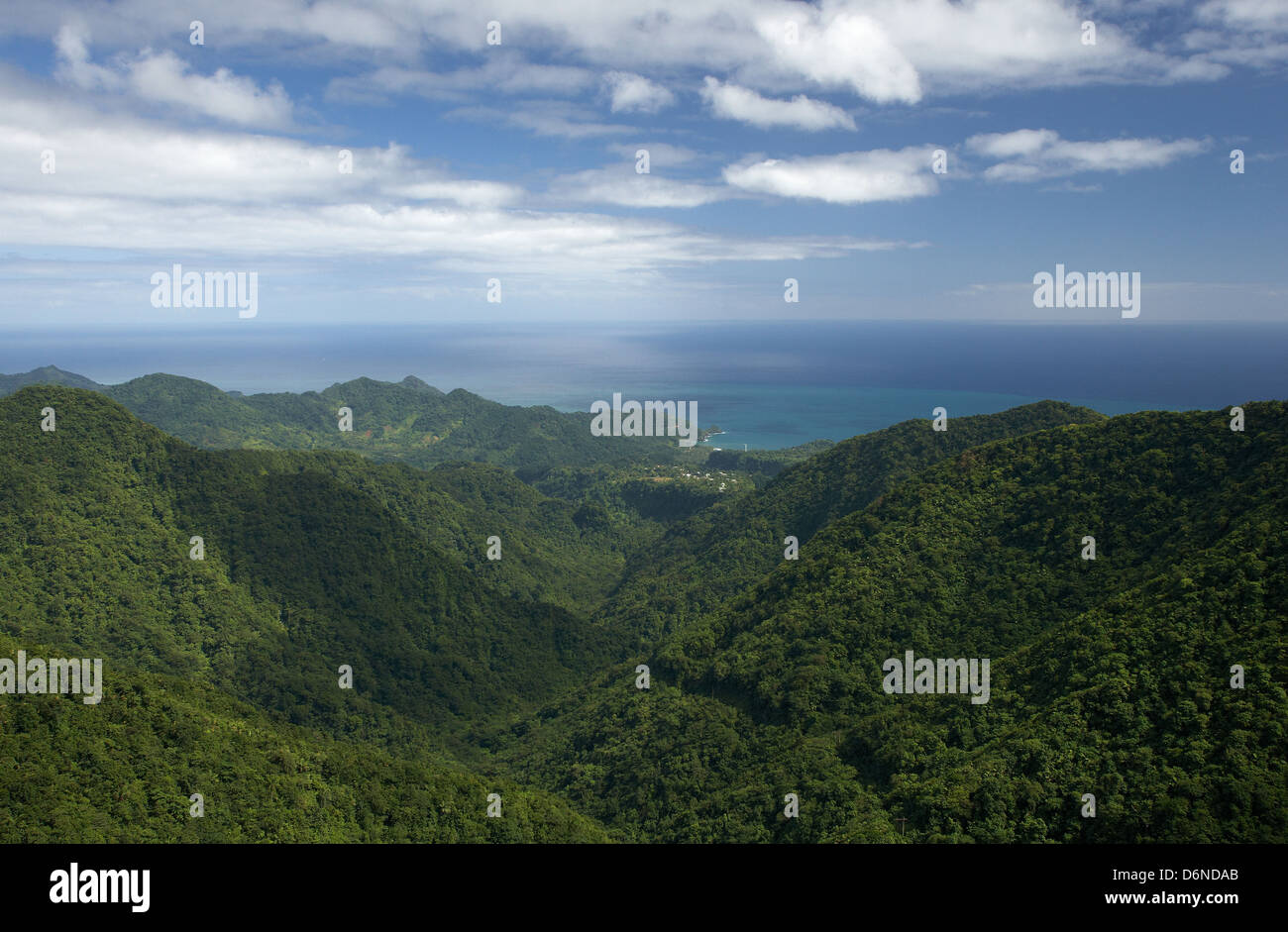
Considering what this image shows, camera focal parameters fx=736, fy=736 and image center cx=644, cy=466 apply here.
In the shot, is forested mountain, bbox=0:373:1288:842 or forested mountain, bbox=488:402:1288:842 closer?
forested mountain, bbox=488:402:1288:842

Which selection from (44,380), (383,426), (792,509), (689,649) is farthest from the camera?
(383,426)

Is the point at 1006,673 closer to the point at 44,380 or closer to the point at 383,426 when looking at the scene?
the point at 383,426

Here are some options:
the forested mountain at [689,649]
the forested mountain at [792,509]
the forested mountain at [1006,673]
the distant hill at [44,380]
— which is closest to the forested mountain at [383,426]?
the distant hill at [44,380]

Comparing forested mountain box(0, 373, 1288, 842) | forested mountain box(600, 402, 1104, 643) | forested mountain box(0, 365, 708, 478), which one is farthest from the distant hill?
forested mountain box(600, 402, 1104, 643)

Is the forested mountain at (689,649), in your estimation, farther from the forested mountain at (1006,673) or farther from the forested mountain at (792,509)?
the forested mountain at (792,509)

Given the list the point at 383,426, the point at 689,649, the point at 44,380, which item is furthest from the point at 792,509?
the point at 44,380

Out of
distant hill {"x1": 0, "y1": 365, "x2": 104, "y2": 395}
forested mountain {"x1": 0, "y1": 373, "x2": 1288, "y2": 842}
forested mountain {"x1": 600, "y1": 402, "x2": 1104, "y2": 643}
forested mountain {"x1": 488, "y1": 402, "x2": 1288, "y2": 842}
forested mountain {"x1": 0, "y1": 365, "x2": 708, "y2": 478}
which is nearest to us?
forested mountain {"x1": 488, "y1": 402, "x2": 1288, "y2": 842}

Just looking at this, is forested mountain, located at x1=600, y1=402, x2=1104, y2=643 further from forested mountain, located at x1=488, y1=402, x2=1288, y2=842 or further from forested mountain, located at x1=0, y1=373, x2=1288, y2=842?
forested mountain, located at x1=488, y1=402, x2=1288, y2=842

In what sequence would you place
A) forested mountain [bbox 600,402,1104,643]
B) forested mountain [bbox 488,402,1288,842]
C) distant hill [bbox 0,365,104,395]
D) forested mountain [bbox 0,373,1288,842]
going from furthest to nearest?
distant hill [bbox 0,365,104,395] < forested mountain [bbox 600,402,1104,643] < forested mountain [bbox 0,373,1288,842] < forested mountain [bbox 488,402,1288,842]
